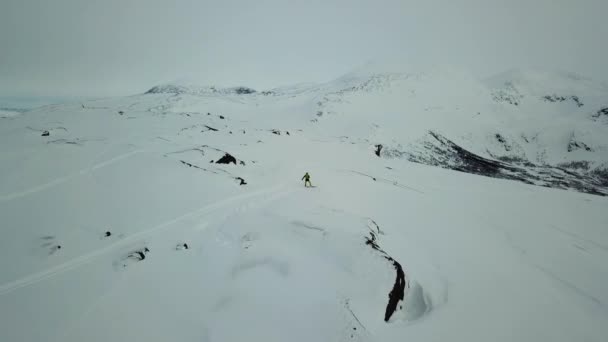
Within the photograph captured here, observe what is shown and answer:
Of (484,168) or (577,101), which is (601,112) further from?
(484,168)

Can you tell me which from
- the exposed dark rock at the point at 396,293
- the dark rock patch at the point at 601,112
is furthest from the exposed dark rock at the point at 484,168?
the exposed dark rock at the point at 396,293

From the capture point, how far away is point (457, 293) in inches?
259

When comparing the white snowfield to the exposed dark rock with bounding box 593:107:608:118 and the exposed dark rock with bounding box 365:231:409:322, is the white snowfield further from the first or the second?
the exposed dark rock with bounding box 593:107:608:118

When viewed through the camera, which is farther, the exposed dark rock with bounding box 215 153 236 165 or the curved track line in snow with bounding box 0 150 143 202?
the exposed dark rock with bounding box 215 153 236 165

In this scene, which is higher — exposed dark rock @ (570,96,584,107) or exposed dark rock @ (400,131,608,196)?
exposed dark rock @ (570,96,584,107)

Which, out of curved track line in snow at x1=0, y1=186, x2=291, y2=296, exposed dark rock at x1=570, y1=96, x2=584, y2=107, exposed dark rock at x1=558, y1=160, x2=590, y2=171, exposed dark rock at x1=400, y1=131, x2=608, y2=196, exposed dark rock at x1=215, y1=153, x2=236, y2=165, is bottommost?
exposed dark rock at x1=400, y1=131, x2=608, y2=196

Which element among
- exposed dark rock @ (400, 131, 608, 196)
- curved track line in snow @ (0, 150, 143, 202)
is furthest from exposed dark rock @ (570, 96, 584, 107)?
curved track line in snow @ (0, 150, 143, 202)

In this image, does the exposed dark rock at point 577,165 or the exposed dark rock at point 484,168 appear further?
the exposed dark rock at point 577,165

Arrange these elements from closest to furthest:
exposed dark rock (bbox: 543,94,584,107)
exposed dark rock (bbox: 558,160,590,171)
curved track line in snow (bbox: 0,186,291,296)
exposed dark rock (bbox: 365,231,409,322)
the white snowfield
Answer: the white snowfield → exposed dark rock (bbox: 365,231,409,322) → curved track line in snow (bbox: 0,186,291,296) → exposed dark rock (bbox: 558,160,590,171) → exposed dark rock (bbox: 543,94,584,107)

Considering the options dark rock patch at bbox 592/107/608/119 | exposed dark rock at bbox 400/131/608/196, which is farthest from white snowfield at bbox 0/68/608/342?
dark rock patch at bbox 592/107/608/119

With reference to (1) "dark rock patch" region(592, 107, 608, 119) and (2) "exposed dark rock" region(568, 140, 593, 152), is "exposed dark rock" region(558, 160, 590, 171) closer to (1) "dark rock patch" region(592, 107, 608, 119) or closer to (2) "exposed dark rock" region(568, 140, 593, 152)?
(2) "exposed dark rock" region(568, 140, 593, 152)

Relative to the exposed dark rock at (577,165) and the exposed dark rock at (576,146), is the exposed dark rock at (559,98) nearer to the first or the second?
the exposed dark rock at (576,146)

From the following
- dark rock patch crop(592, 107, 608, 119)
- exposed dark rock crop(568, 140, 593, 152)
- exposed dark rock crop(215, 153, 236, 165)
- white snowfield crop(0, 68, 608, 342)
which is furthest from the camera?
dark rock patch crop(592, 107, 608, 119)

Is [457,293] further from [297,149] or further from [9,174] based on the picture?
[297,149]
